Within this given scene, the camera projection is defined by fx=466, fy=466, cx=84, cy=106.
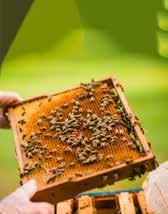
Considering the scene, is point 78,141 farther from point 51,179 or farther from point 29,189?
point 29,189

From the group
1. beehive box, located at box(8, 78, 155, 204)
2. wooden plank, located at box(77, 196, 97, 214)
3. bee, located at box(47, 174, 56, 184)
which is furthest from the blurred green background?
bee, located at box(47, 174, 56, 184)

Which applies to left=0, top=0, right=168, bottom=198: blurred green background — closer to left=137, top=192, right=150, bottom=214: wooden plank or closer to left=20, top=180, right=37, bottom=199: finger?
left=137, top=192, right=150, bottom=214: wooden plank

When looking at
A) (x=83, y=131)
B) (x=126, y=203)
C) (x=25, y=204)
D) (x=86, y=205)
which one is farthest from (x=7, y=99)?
(x=126, y=203)

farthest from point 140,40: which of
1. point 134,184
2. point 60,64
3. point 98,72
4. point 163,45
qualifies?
point 134,184

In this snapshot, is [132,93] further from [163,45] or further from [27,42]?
[27,42]

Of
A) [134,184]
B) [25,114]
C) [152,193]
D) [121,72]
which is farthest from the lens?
[121,72]
